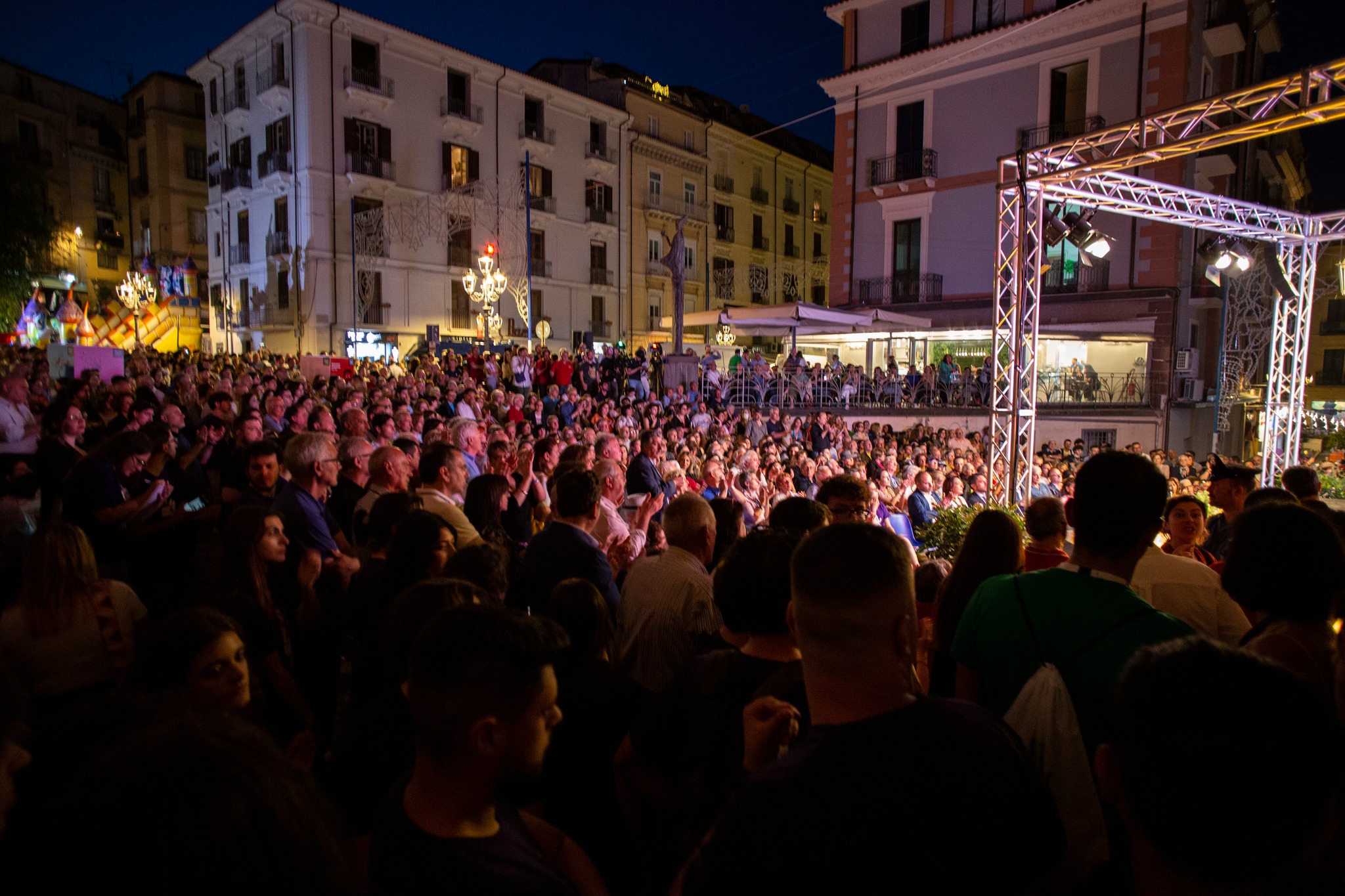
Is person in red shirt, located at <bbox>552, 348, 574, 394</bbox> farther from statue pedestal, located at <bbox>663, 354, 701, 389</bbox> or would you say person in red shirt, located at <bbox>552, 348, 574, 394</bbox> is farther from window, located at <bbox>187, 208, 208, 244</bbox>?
window, located at <bbox>187, 208, 208, 244</bbox>

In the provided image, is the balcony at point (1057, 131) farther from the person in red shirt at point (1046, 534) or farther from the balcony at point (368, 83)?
the balcony at point (368, 83)

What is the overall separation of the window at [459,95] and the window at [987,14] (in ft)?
56.1

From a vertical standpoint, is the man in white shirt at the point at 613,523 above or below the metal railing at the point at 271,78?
below

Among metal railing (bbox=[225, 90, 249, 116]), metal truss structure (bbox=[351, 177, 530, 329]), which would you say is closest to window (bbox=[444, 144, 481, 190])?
metal truss structure (bbox=[351, 177, 530, 329])

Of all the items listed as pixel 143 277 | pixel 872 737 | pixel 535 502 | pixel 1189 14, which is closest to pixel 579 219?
pixel 143 277

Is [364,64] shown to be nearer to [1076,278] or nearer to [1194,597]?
[1076,278]

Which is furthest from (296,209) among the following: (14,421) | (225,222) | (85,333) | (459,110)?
(14,421)

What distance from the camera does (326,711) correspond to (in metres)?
3.26

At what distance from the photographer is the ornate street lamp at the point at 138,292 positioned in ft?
72.9

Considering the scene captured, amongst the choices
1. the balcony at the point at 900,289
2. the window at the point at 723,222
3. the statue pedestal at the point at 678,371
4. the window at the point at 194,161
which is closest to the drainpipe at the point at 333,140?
the statue pedestal at the point at 678,371

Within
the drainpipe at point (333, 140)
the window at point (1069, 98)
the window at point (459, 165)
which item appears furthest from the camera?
the window at point (459, 165)

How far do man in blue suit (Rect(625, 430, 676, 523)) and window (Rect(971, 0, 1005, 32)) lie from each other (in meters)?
18.6

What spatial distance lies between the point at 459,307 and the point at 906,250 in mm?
15888

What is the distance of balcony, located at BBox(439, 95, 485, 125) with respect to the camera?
88.9ft
